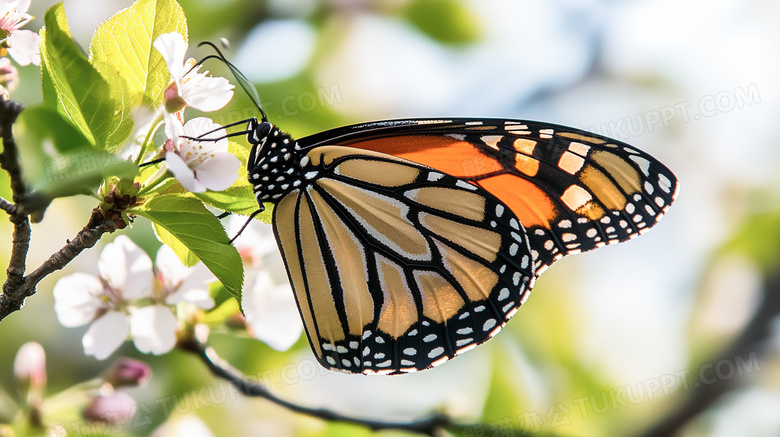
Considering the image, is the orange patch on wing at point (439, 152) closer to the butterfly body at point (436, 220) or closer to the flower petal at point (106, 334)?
the butterfly body at point (436, 220)

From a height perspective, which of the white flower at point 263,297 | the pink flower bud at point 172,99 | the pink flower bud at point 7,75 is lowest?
the white flower at point 263,297

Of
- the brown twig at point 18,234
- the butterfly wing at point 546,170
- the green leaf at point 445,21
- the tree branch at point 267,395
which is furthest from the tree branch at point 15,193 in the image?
the green leaf at point 445,21

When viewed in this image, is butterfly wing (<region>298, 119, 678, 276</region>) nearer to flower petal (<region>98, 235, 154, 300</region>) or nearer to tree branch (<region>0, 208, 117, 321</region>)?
flower petal (<region>98, 235, 154, 300</region>)

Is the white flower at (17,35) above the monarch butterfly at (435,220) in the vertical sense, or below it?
above

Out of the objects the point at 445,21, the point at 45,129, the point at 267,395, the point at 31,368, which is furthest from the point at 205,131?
the point at 445,21

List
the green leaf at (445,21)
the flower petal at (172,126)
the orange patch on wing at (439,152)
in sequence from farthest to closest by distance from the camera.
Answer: the green leaf at (445,21), the orange patch on wing at (439,152), the flower petal at (172,126)

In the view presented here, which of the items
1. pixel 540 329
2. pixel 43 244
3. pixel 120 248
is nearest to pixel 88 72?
pixel 120 248

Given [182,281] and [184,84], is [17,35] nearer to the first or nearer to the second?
[184,84]
